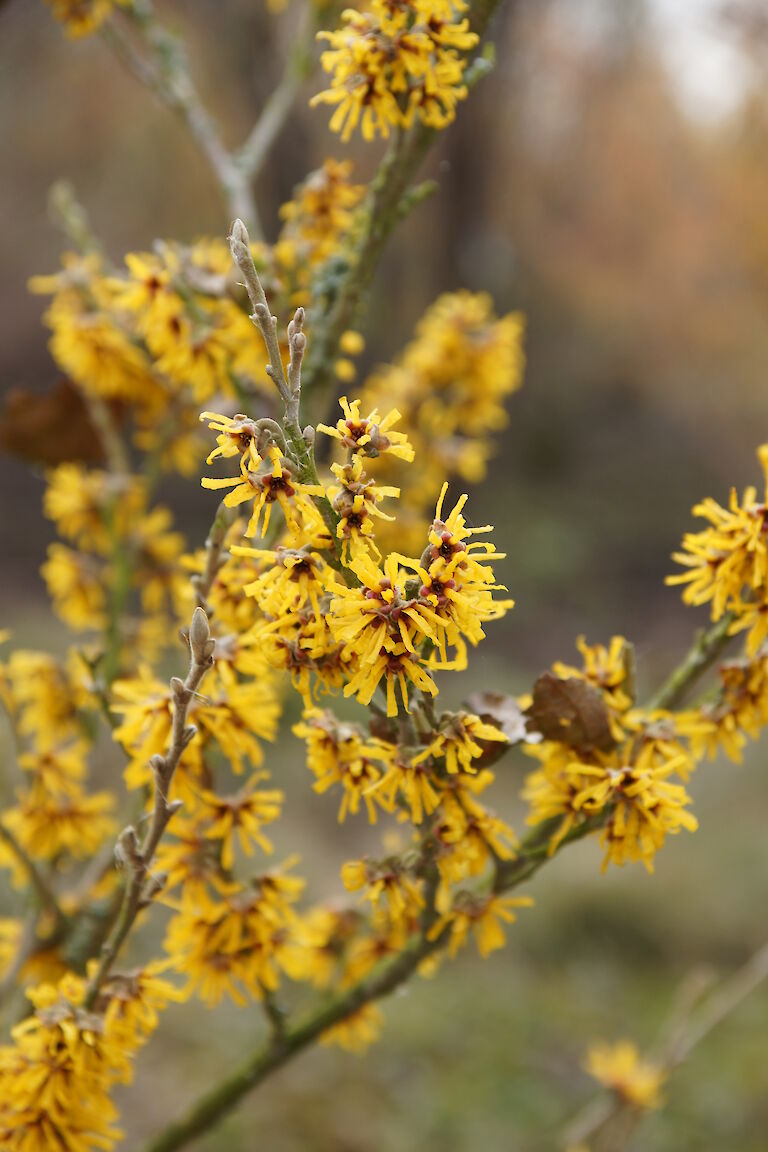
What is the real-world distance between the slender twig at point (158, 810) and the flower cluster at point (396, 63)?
40 cm

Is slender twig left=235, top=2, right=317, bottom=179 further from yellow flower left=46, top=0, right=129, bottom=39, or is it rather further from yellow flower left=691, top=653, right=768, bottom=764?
yellow flower left=691, top=653, right=768, bottom=764

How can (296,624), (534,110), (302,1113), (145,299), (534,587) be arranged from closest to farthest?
1. (296,624)
2. (145,299)
3. (302,1113)
4. (534,587)
5. (534,110)

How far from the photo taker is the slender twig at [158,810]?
54 centimetres

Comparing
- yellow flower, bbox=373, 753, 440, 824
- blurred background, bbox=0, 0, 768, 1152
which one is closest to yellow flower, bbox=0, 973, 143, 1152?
yellow flower, bbox=373, 753, 440, 824

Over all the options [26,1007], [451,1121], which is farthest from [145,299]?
[451,1121]

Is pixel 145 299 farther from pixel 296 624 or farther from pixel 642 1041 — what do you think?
pixel 642 1041

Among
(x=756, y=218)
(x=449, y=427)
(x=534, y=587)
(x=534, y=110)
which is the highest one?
(x=534, y=110)

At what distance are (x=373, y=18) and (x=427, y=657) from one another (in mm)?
471

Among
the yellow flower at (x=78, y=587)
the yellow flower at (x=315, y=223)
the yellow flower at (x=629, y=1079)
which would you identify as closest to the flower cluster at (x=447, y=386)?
the yellow flower at (x=315, y=223)

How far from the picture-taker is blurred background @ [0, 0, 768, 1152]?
8.91 feet

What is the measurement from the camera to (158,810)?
0.58m

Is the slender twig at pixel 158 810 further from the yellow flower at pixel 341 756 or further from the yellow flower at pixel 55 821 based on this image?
the yellow flower at pixel 55 821

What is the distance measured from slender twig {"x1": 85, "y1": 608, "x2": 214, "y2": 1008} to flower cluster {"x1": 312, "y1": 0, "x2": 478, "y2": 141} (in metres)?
0.40

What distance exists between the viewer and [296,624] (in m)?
0.57
